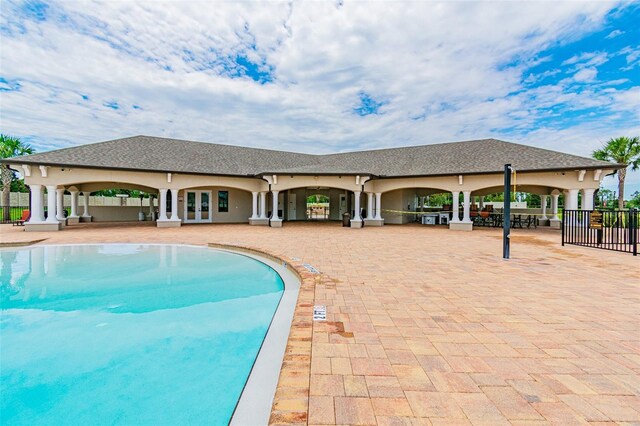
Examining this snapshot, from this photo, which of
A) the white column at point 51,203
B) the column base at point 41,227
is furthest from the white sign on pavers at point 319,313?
the column base at point 41,227

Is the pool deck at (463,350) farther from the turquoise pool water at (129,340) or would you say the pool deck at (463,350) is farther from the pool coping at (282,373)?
the turquoise pool water at (129,340)

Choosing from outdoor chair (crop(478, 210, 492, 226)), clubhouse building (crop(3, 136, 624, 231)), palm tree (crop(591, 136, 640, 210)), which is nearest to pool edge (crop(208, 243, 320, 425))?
clubhouse building (crop(3, 136, 624, 231))

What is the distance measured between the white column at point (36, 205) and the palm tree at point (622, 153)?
125 ft

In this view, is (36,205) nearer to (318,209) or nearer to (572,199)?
(572,199)

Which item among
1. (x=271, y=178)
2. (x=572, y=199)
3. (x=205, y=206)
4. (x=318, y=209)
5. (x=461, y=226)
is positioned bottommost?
(x=461, y=226)

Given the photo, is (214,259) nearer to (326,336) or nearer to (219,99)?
(326,336)

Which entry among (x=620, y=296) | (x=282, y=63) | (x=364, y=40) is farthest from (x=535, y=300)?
(x=282, y=63)

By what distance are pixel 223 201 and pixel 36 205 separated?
10091 mm

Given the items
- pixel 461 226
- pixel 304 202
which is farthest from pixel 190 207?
pixel 461 226

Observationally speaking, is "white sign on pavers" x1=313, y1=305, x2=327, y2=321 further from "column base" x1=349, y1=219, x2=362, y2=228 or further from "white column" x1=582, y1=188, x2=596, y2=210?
"white column" x1=582, y1=188, x2=596, y2=210

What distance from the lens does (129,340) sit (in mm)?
4008

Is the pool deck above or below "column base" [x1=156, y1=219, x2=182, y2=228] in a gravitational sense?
below

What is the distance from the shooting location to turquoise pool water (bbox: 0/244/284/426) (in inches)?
105

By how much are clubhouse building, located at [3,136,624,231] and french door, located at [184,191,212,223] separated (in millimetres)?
67
